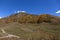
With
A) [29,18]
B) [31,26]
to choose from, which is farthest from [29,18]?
[31,26]

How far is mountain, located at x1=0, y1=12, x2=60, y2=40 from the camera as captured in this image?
7.55 meters

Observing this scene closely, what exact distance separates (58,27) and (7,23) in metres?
2.93

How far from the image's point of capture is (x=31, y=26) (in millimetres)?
8445

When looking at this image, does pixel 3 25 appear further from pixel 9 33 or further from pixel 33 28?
pixel 33 28

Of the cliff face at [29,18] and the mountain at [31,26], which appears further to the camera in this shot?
the cliff face at [29,18]

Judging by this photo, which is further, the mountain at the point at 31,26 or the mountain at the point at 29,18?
the mountain at the point at 29,18

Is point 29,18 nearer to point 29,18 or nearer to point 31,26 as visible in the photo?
point 29,18

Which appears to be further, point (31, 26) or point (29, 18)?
point (29, 18)

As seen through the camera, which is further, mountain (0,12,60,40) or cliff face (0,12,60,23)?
cliff face (0,12,60,23)

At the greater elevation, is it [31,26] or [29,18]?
[29,18]

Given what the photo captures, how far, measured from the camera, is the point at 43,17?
8898 millimetres

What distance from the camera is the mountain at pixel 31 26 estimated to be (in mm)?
7555

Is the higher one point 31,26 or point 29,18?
point 29,18

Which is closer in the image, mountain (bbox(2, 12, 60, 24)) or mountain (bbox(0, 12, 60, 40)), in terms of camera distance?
mountain (bbox(0, 12, 60, 40))
